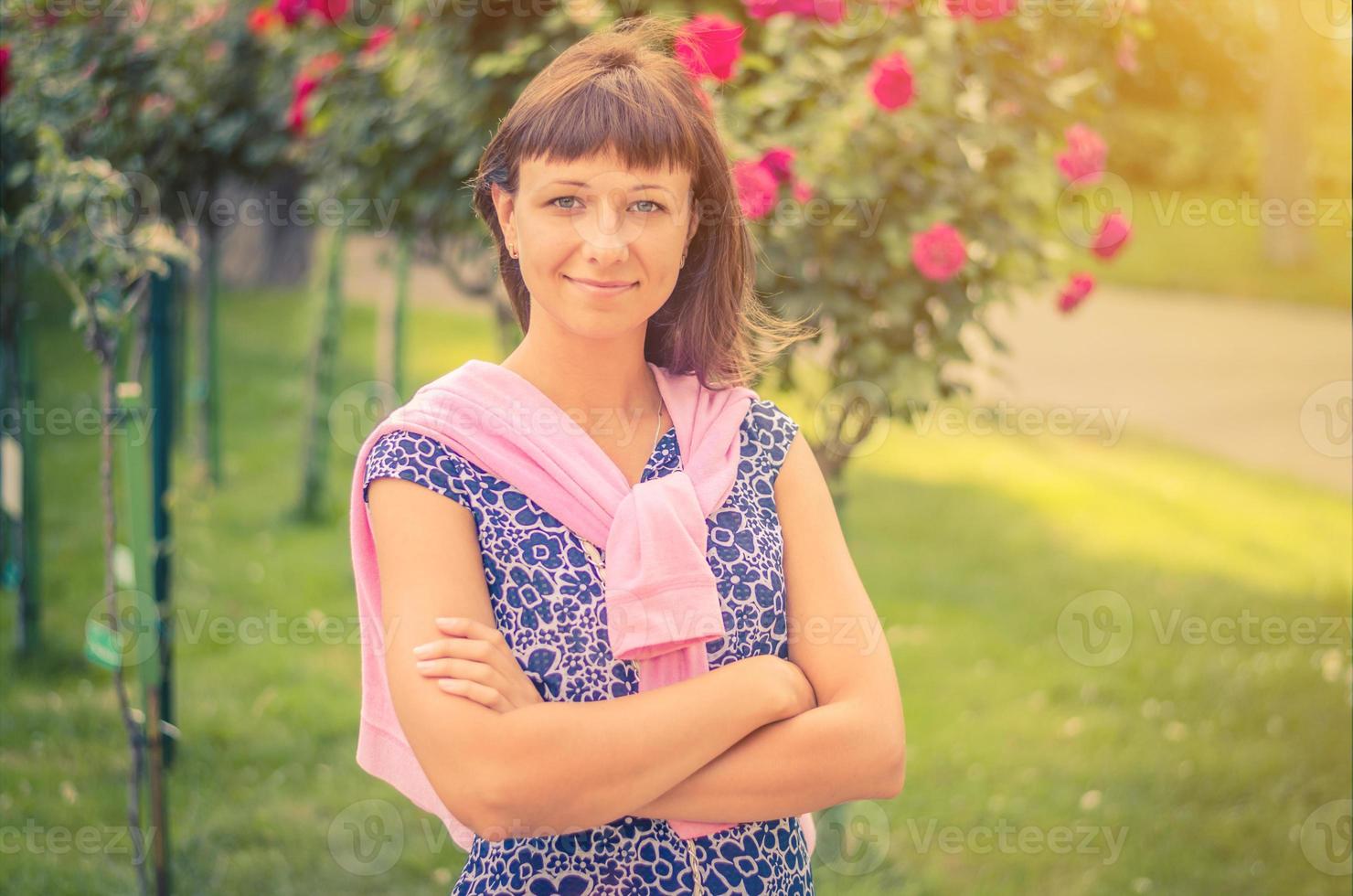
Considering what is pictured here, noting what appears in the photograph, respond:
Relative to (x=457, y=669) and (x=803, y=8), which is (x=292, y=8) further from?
(x=457, y=669)

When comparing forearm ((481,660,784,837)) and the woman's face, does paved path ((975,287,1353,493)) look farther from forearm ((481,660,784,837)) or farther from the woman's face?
forearm ((481,660,784,837))

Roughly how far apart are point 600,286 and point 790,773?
0.68m

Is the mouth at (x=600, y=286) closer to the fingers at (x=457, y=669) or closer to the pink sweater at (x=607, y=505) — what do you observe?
the pink sweater at (x=607, y=505)

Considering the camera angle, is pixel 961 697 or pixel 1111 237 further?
pixel 961 697

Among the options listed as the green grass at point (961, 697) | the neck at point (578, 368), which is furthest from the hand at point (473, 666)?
the green grass at point (961, 697)

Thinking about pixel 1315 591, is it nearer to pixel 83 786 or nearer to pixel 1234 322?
pixel 83 786

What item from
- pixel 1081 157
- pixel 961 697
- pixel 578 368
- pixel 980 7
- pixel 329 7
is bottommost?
pixel 961 697

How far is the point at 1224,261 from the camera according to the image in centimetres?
1489

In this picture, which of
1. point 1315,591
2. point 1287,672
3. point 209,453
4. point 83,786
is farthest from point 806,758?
point 209,453

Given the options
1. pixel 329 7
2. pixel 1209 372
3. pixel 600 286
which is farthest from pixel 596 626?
pixel 1209 372

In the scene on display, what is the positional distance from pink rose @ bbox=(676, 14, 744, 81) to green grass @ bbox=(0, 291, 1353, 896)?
6.55 ft

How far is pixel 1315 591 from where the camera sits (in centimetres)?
561

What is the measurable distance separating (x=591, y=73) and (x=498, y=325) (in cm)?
260

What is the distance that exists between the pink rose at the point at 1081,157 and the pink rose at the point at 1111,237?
0.79ft
